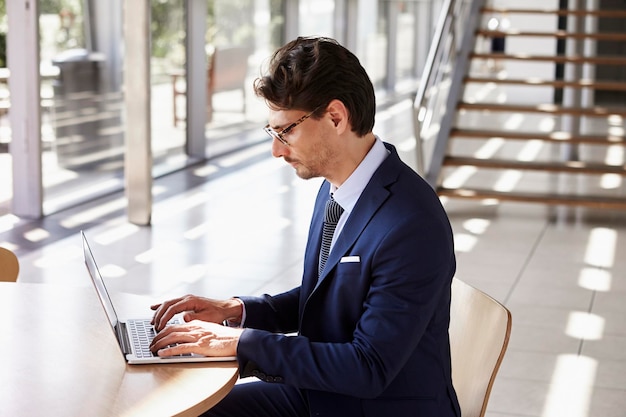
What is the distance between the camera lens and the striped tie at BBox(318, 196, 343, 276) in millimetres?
2350

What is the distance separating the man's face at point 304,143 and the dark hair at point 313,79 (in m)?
0.03

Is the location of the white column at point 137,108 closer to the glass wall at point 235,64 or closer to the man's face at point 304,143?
the glass wall at point 235,64

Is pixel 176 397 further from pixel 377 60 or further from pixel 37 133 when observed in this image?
pixel 377 60

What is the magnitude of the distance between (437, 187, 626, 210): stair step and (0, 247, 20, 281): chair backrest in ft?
18.0

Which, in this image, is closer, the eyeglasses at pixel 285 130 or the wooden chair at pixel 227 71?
the eyeglasses at pixel 285 130

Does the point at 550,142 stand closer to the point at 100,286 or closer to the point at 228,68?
the point at 228,68

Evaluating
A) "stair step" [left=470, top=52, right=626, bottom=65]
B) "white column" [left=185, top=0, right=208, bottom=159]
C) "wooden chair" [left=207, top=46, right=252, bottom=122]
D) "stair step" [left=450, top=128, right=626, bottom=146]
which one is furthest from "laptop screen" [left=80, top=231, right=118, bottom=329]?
"wooden chair" [left=207, top=46, right=252, bottom=122]

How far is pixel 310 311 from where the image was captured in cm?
227

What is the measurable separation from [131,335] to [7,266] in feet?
3.08

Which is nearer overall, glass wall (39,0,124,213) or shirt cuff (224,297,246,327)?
shirt cuff (224,297,246,327)

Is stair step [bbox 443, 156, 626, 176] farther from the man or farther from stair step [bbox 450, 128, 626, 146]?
the man

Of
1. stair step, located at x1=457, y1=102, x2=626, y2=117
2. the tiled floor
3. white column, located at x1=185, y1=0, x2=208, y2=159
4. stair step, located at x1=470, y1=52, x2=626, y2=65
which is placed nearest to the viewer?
the tiled floor

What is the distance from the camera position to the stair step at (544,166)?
27.4 ft

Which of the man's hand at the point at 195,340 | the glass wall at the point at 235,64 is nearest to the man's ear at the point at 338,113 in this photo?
the man's hand at the point at 195,340
